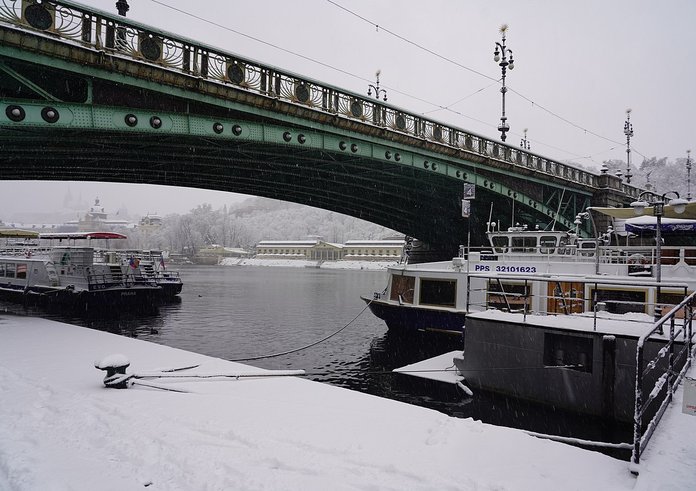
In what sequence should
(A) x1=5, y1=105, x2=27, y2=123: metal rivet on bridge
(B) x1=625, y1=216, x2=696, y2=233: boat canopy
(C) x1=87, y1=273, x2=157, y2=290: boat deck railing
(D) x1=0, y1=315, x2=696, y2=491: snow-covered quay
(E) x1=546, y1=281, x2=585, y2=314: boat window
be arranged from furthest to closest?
(C) x1=87, y1=273, x2=157, y2=290: boat deck railing
(B) x1=625, y1=216, x2=696, y2=233: boat canopy
(E) x1=546, y1=281, x2=585, y2=314: boat window
(A) x1=5, y1=105, x2=27, y2=123: metal rivet on bridge
(D) x1=0, y1=315, x2=696, y2=491: snow-covered quay

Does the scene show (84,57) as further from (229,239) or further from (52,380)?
(229,239)

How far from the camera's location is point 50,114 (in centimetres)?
1473

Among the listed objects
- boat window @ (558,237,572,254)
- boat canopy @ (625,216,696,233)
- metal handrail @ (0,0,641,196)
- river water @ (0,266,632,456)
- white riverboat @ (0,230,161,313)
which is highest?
metal handrail @ (0,0,641,196)

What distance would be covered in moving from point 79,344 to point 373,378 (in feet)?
30.9

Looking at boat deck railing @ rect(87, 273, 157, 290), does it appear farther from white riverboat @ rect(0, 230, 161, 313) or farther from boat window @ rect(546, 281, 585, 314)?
boat window @ rect(546, 281, 585, 314)

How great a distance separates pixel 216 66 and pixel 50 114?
6140 millimetres

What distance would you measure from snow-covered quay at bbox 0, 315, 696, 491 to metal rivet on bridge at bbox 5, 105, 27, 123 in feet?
29.4

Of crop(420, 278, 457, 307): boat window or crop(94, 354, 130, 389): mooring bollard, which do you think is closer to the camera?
crop(94, 354, 130, 389): mooring bollard

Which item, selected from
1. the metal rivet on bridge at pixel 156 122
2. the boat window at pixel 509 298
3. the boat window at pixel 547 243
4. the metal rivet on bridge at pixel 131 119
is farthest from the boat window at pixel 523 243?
the metal rivet on bridge at pixel 131 119

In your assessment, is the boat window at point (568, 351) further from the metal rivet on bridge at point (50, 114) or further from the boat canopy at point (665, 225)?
the metal rivet on bridge at point (50, 114)

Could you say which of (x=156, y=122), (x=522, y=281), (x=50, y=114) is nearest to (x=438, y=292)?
(x=522, y=281)

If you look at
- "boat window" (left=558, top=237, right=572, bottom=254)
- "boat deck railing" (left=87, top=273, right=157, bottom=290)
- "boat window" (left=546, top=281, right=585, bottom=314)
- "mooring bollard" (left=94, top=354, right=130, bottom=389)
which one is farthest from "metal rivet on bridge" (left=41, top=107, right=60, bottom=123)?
"boat window" (left=558, top=237, right=572, bottom=254)

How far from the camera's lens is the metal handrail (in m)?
14.2

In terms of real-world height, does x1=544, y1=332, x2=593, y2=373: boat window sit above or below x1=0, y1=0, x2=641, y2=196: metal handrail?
below
